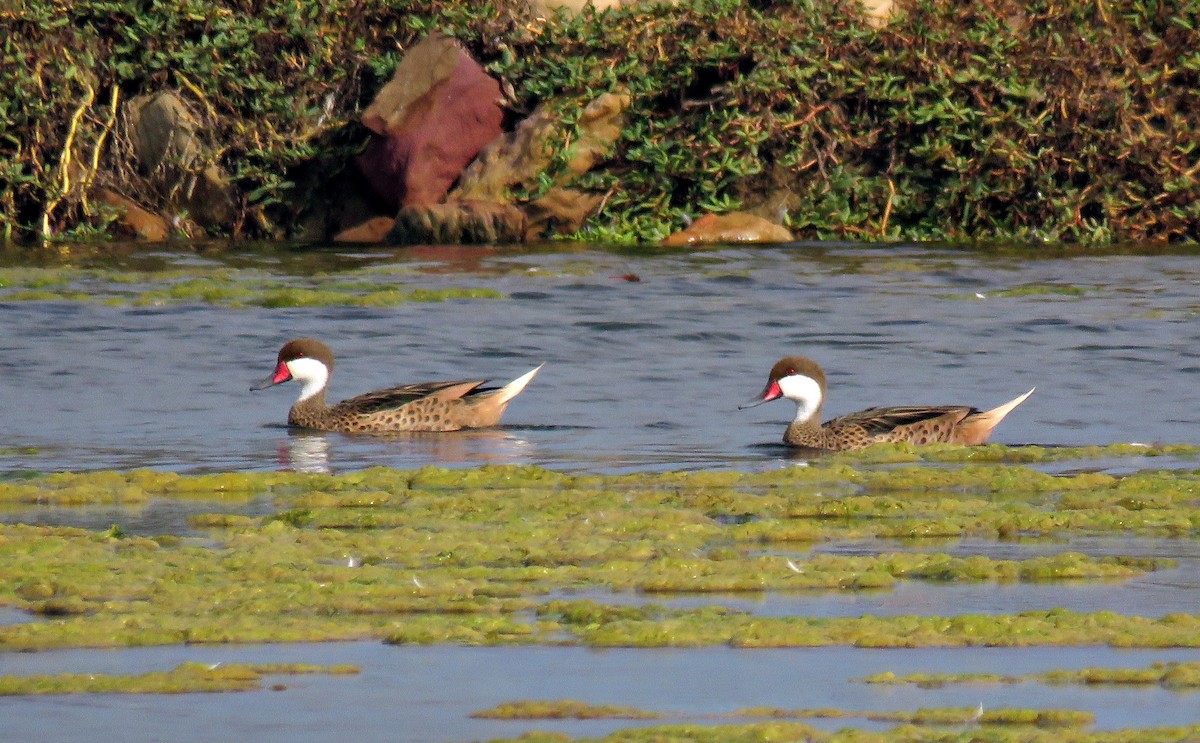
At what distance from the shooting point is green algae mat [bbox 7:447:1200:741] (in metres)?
4.91

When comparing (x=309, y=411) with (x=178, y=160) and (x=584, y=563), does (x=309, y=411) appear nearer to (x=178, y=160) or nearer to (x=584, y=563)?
(x=584, y=563)

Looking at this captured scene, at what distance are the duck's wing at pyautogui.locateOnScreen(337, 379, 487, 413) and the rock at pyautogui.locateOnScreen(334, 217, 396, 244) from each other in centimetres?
950

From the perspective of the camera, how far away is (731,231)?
63.8ft

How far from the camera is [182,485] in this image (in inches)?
310

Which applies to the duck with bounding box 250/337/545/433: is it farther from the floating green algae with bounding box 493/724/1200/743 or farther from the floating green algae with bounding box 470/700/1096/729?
the floating green algae with bounding box 493/724/1200/743

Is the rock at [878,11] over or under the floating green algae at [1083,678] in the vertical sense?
over

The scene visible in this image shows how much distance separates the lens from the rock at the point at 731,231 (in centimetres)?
1934

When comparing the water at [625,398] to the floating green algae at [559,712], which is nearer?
the floating green algae at [559,712]

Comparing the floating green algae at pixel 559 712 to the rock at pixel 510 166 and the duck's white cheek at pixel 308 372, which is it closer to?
the duck's white cheek at pixel 308 372

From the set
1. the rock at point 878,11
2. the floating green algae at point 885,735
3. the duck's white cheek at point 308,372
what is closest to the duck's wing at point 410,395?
the duck's white cheek at point 308,372

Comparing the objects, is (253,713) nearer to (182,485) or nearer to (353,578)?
(353,578)

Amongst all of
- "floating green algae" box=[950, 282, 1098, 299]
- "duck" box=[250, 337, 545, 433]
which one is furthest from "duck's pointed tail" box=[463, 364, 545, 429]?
"floating green algae" box=[950, 282, 1098, 299]

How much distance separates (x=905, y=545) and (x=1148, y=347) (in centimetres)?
659

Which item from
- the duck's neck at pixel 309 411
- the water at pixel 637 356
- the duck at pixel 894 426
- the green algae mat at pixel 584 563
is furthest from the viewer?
the duck's neck at pixel 309 411
